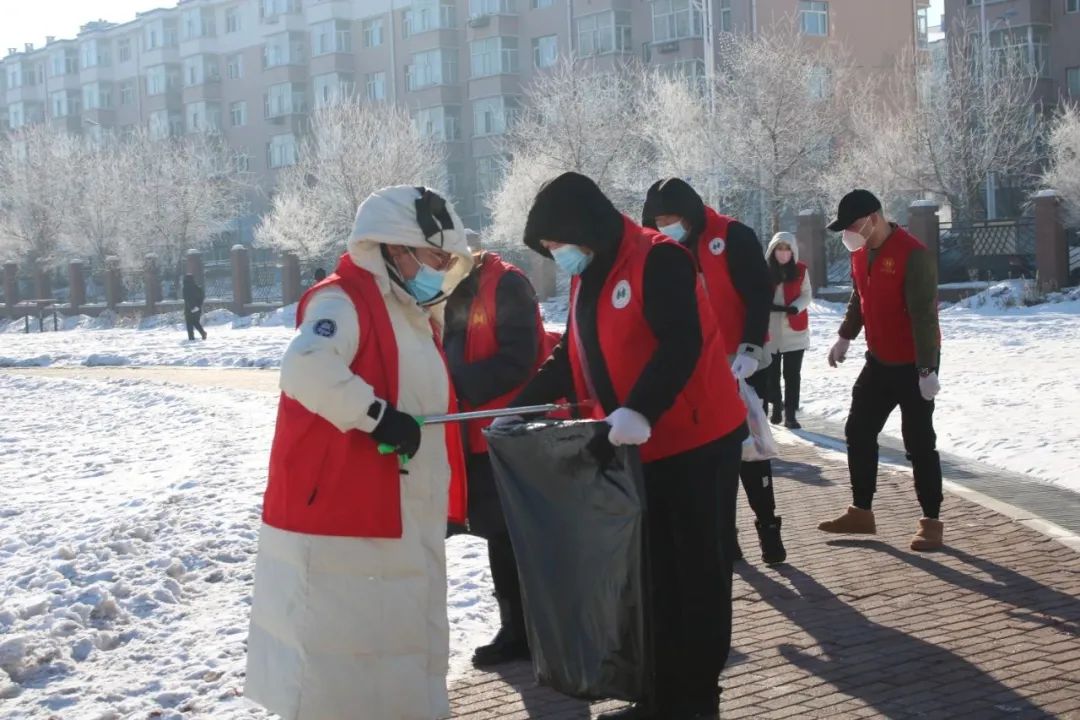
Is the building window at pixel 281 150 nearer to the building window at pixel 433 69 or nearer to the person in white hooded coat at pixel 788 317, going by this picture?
the building window at pixel 433 69

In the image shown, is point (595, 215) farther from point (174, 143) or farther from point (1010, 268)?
point (174, 143)

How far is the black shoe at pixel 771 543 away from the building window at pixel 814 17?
48773mm

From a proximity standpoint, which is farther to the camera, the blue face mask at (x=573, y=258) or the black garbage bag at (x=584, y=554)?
the blue face mask at (x=573, y=258)

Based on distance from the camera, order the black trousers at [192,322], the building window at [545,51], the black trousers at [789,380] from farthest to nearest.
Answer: the building window at [545,51] < the black trousers at [192,322] < the black trousers at [789,380]

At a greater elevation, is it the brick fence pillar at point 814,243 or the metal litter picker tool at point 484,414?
the brick fence pillar at point 814,243

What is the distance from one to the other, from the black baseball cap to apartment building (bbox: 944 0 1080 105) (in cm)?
4276

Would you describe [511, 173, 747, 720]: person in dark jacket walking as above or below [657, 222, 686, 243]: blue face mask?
below

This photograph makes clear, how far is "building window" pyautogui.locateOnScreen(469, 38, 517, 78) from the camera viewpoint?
6088 centimetres

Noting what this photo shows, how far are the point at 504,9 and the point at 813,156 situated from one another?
21.2 metres

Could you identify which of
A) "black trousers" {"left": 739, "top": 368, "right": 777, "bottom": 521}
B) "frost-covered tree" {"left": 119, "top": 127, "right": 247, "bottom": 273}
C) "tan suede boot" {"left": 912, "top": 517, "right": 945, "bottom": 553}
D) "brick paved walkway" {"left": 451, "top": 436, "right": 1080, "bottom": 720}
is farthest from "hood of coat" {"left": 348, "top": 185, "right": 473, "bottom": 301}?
"frost-covered tree" {"left": 119, "top": 127, "right": 247, "bottom": 273}

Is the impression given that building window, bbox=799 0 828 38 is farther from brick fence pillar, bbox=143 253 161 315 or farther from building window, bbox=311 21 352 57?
brick fence pillar, bbox=143 253 161 315

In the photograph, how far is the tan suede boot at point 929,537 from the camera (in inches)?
288

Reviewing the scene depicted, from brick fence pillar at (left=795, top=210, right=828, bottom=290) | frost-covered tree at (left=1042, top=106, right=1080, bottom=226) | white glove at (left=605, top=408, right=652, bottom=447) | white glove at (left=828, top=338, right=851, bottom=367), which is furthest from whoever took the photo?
frost-covered tree at (left=1042, top=106, right=1080, bottom=226)

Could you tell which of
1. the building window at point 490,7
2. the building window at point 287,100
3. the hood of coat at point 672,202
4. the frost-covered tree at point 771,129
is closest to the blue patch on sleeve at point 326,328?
the hood of coat at point 672,202
